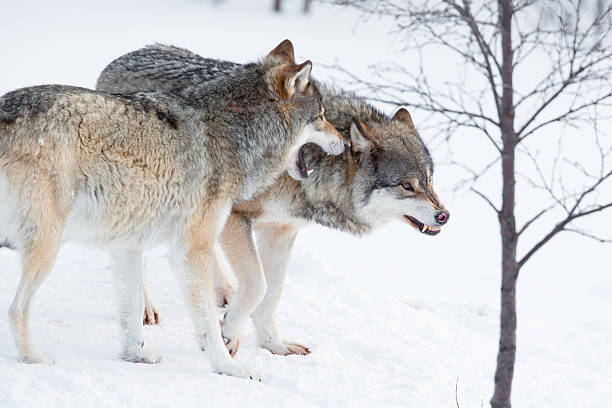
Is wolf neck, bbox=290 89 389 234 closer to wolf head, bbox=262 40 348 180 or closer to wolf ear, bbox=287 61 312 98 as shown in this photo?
wolf head, bbox=262 40 348 180

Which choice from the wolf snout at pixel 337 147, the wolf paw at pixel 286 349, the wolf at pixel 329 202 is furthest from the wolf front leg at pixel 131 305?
the wolf snout at pixel 337 147

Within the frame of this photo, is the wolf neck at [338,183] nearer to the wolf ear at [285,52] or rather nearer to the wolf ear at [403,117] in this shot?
the wolf ear at [403,117]

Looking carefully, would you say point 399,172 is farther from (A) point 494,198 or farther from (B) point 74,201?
(A) point 494,198

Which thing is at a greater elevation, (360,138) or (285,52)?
(285,52)

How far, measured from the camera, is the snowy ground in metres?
4.48

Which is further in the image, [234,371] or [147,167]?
[234,371]

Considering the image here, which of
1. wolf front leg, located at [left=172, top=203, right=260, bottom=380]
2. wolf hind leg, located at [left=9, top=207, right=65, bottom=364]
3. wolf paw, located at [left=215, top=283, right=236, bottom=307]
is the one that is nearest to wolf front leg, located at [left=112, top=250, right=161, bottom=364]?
wolf front leg, located at [left=172, top=203, right=260, bottom=380]

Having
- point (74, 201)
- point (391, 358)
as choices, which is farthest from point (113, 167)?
point (391, 358)

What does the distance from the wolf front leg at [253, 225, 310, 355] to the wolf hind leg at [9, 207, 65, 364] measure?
195cm

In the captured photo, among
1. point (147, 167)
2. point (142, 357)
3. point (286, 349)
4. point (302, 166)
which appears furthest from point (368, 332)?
point (147, 167)

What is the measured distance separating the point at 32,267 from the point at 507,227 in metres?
2.70

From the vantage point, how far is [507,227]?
4402 mm

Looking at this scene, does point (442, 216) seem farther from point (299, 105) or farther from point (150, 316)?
point (150, 316)

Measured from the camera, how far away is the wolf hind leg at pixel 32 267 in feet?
13.6
